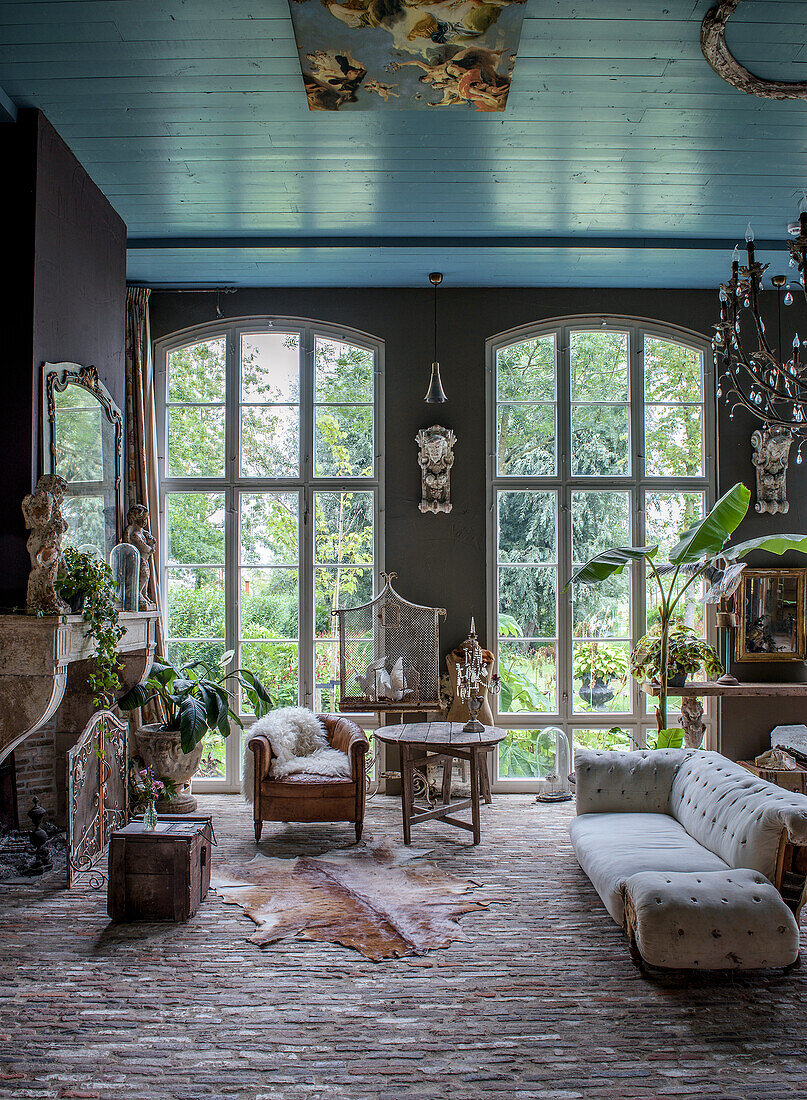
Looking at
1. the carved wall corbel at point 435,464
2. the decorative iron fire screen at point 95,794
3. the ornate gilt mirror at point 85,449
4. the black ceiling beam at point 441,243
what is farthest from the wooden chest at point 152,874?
the black ceiling beam at point 441,243

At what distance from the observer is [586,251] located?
232 inches

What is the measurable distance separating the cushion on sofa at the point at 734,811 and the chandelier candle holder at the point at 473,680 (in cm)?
145

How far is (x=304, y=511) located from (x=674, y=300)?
379 cm

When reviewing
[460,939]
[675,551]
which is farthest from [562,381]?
[460,939]

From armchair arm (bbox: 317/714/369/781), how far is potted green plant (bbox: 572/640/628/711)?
2.15 meters

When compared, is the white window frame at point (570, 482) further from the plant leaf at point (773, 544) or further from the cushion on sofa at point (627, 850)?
the cushion on sofa at point (627, 850)

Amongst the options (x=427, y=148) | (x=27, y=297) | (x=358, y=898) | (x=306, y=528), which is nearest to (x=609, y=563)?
(x=306, y=528)

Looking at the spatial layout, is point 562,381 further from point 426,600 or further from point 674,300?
point 426,600

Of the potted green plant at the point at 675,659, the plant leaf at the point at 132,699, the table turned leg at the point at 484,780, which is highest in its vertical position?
the potted green plant at the point at 675,659

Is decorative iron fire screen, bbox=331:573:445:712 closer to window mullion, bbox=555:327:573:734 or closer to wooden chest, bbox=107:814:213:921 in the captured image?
window mullion, bbox=555:327:573:734

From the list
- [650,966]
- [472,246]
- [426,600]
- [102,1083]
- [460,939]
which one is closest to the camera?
[102,1083]

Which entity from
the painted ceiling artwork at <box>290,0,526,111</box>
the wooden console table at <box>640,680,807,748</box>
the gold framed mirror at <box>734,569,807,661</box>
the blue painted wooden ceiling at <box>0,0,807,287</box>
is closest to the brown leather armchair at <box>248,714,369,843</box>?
the wooden console table at <box>640,680,807,748</box>

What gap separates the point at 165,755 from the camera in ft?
18.9

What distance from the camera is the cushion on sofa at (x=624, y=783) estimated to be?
486cm
